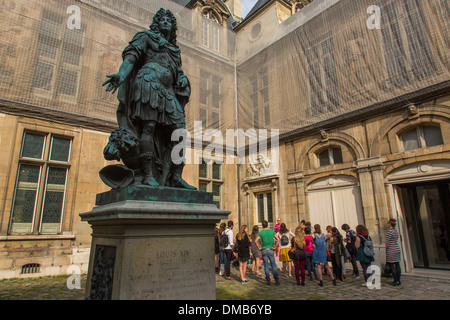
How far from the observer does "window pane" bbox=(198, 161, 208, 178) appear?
44.1 feet

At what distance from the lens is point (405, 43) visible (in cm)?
898

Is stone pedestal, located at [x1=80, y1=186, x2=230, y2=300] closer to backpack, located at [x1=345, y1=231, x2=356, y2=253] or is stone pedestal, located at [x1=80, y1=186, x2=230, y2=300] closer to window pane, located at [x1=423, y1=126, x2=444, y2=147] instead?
backpack, located at [x1=345, y1=231, x2=356, y2=253]

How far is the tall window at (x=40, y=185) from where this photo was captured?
864cm

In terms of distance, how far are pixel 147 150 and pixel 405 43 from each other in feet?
32.0

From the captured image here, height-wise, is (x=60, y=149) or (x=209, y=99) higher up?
(x=209, y=99)

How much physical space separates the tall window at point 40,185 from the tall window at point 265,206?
819 cm

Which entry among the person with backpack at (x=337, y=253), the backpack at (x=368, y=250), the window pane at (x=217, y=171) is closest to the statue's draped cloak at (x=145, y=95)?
the backpack at (x=368, y=250)

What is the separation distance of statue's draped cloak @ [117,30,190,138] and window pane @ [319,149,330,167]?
8.85 meters

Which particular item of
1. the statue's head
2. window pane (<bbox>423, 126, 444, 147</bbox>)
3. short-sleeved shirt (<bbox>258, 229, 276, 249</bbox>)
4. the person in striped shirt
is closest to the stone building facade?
window pane (<bbox>423, 126, 444, 147</bbox>)

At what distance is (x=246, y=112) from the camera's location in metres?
14.3

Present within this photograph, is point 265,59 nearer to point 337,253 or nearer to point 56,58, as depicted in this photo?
point 56,58

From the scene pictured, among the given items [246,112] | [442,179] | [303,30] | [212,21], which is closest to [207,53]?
[212,21]

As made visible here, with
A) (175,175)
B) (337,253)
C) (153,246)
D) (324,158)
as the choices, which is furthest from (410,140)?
(153,246)

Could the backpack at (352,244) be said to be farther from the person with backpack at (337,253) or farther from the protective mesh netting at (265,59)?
the protective mesh netting at (265,59)
